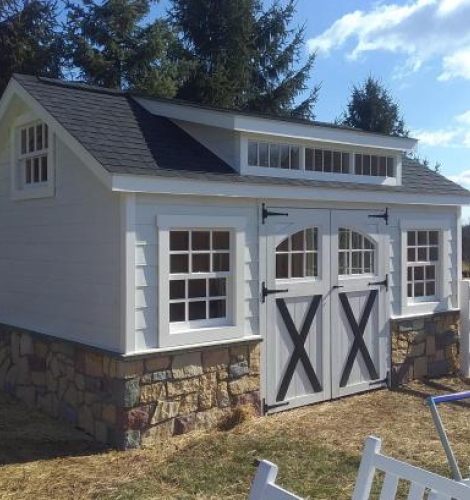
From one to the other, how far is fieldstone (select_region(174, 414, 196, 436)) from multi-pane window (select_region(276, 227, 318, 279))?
76.1 inches

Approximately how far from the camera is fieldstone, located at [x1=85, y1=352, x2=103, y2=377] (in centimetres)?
664

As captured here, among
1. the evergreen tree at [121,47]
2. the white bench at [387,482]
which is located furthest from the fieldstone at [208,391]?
the evergreen tree at [121,47]

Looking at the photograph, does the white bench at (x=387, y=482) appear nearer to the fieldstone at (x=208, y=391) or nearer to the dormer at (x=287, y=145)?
the fieldstone at (x=208, y=391)

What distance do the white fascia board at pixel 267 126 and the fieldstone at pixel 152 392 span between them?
2941 millimetres

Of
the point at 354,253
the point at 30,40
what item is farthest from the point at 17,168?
the point at 30,40

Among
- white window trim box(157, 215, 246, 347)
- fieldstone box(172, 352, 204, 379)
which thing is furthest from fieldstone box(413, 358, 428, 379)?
fieldstone box(172, 352, 204, 379)

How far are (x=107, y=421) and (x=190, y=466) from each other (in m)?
1.11

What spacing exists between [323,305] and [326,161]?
6.17 feet

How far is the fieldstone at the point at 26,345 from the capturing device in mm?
7930

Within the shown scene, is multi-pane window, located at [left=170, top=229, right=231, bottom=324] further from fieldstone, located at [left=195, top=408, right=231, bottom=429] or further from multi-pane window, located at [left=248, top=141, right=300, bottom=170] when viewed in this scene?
multi-pane window, located at [left=248, top=141, right=300, bottom=170]

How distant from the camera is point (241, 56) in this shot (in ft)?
70.5

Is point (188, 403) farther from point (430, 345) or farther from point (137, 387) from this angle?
point (430, 345)

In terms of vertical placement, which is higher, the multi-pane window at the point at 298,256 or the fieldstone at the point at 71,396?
the multi-pane window at the point at 298,256

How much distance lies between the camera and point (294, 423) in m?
7.23
